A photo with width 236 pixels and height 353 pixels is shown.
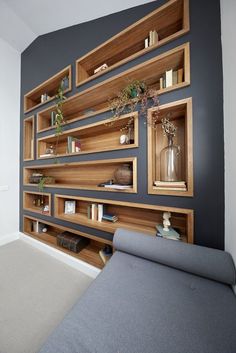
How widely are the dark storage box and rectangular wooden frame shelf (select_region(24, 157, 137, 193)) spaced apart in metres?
0.71

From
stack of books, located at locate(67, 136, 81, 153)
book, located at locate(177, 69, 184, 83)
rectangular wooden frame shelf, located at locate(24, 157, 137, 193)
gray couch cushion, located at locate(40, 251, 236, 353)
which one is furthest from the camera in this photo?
stack of books, located at locate(67, 136, 81, 153)

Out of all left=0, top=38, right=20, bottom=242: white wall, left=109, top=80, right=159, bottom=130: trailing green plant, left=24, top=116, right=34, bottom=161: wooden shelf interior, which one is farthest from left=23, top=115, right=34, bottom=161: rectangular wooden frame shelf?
left=109, top=80, right=159, bottom=130: trailing green plant

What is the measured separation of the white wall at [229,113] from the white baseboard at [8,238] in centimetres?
316

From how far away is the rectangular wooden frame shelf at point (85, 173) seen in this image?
59.5 inches

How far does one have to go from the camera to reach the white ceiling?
5.08ft

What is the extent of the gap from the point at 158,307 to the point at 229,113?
4.14ft

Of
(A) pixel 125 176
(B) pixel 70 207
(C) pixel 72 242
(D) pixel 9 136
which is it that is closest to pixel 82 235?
(C) pixel 72 242

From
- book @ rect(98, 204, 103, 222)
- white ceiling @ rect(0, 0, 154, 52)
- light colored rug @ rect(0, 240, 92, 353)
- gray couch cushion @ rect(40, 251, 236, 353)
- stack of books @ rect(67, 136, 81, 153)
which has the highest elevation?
white ceiling @ rect(0, 0, 154, 52)

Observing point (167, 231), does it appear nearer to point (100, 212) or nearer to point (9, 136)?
point (100, 212)

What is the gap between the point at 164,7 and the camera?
3.87 feet

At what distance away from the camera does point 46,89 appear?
7.50 ft

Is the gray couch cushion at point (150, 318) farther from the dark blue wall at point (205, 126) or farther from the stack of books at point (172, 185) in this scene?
the stack of books at point (172, 185)

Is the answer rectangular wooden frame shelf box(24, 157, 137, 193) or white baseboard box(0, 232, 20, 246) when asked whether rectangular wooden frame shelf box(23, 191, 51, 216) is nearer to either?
rectangular wooden frame shelf box(24, 157, 137, 193)

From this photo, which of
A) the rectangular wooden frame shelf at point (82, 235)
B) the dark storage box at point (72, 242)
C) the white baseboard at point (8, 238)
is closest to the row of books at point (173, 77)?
the rectangular wooden frame shelf at point (82, 235)
